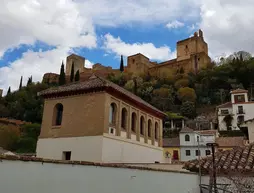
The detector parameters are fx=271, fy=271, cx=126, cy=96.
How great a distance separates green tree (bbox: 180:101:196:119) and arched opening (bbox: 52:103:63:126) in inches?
1462

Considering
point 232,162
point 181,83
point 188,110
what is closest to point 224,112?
point 188,110

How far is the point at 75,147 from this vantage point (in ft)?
48.1

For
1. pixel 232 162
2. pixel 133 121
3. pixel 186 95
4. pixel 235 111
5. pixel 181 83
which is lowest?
pixel 232 162

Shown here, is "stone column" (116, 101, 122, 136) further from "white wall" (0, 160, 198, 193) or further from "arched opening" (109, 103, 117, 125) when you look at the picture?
"white wall" (0, 160, 198, 193)

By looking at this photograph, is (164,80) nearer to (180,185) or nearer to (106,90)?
(106,90)

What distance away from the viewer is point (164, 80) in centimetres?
6450

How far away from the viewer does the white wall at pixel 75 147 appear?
14.0m

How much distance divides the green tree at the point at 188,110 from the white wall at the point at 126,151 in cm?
3138

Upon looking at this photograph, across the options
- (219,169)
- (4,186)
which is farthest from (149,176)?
(4,186)

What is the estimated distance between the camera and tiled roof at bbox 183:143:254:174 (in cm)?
808

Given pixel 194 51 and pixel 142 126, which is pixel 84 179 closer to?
pixel 142 126

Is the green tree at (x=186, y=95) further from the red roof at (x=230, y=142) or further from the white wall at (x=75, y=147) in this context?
the white wall at (x=75, y=147)

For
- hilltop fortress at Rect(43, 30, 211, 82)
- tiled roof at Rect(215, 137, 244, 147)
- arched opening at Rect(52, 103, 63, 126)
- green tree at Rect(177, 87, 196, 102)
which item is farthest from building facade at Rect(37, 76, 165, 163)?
hilltop fortress at Rect(43, 30, 211, 82)

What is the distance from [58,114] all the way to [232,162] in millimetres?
10962
